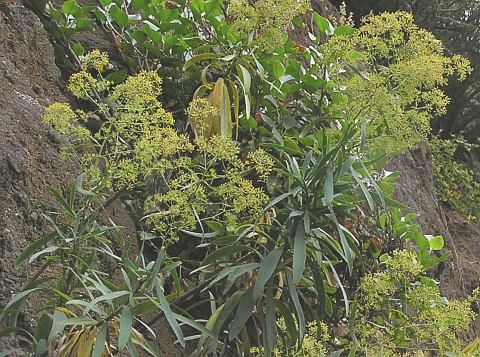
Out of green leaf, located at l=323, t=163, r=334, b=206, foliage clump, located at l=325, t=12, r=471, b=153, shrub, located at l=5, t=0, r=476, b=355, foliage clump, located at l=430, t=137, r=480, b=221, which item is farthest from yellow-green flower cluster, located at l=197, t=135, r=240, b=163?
foliage clump, located at l=430, t=137, r=480, b=221

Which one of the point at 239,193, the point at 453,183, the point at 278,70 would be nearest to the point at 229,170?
the point at 239,193

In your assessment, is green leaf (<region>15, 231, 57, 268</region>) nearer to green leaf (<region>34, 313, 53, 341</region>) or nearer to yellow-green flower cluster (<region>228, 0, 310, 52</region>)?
green leaf (<region>34, 313, 53, 341</region>)

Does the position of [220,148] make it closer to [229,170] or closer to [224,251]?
[229,170]

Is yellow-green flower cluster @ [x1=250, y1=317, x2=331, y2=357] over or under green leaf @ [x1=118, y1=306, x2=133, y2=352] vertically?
under

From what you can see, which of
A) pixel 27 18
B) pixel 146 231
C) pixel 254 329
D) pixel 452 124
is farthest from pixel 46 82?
pixel 452 124

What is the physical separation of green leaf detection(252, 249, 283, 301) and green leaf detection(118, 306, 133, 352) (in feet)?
1.46

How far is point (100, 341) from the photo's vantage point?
178 centimetres

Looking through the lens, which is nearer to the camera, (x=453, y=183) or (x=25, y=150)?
(x=25, y=150)

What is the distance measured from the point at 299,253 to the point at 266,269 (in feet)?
0.46

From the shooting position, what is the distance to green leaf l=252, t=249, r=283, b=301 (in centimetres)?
214

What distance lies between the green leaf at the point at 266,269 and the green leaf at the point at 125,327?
44 centimetres

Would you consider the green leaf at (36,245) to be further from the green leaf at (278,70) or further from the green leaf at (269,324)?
the green leaf at (278,70)

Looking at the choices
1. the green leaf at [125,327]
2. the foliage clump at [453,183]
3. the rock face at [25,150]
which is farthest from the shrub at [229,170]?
the foliage clump at [453,183]

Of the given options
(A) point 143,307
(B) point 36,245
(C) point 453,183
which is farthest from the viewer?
(C) point 453,183
